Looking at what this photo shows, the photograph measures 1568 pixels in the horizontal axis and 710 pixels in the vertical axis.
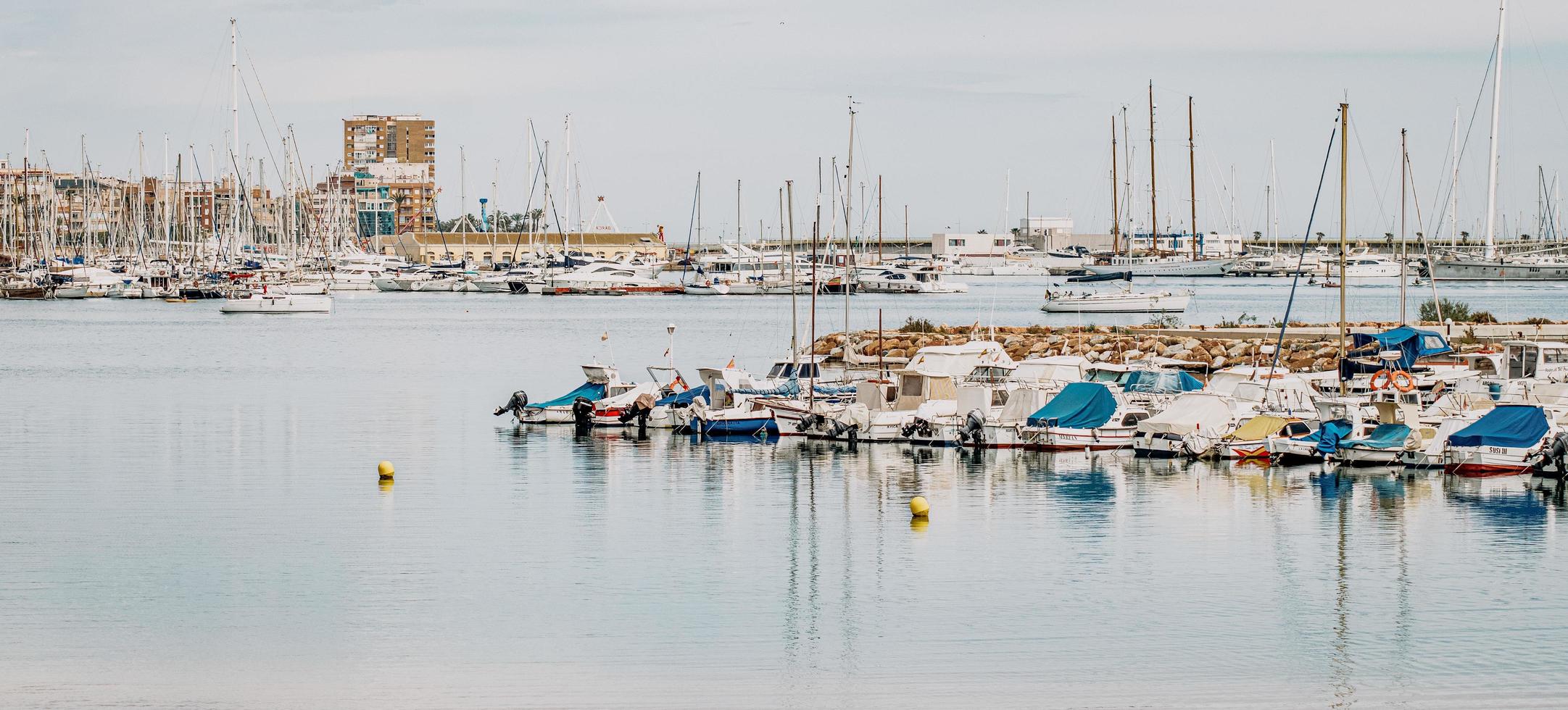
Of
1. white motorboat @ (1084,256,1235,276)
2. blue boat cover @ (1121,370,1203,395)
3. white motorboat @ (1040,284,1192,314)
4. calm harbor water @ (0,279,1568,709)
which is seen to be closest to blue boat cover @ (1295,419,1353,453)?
calm harbor water @ (0,279,1568,709)

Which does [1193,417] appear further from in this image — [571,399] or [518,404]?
[518,404]

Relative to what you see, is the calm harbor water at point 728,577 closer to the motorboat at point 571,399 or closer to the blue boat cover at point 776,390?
the motorboat at point 571,399

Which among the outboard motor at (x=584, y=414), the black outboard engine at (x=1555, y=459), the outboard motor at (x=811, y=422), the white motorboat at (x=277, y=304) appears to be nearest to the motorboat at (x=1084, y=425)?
the outboard motor at (x=811, y=422)

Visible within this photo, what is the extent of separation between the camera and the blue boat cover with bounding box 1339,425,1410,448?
3738cm

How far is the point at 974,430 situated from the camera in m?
41.6

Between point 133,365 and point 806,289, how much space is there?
241 feet

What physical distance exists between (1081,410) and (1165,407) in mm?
2270

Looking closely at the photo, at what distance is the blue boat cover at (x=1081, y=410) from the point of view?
40875 mm

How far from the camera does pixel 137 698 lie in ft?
63.5

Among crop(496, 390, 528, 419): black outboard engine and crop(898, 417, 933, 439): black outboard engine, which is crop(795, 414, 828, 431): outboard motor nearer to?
crop(898, 417, 933, 439): black outboard engine

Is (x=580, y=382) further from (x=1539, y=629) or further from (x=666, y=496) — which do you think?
(x=1539, y=629)

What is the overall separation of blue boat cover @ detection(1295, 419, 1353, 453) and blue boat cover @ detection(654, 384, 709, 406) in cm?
1601

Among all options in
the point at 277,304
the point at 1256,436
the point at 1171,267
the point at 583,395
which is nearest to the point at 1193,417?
the point at 1256,436

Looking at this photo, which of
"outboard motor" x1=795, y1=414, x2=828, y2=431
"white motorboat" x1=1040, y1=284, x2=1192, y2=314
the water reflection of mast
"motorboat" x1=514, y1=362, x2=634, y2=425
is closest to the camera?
the water reflection of mast
